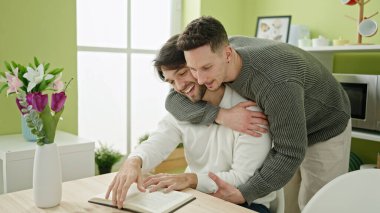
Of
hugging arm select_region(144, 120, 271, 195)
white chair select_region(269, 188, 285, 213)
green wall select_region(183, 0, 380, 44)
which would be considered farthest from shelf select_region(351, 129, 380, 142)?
hugging arm select_region(144, 120, 271, 195)

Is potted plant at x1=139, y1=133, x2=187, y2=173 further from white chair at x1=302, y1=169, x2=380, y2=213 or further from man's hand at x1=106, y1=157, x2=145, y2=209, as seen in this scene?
white chair at x1=302, y1=169, x2=380, y2=213

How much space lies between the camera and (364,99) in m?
2.37

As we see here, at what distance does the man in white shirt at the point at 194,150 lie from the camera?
4.28 ft

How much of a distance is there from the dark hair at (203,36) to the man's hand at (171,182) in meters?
0.44

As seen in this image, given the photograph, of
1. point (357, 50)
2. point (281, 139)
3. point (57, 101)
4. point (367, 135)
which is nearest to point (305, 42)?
point (357, 50)

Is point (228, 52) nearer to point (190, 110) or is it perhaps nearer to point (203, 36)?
point (203, 36)

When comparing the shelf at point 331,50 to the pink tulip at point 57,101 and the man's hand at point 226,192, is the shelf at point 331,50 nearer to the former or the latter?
the man's hand at point 226,192

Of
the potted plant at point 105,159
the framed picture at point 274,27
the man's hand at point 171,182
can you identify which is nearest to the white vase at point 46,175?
the man's hand at point 171,182

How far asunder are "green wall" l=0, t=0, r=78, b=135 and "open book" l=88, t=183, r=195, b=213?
1.41 metres

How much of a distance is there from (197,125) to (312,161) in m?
0.63

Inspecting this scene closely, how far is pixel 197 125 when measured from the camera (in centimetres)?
149

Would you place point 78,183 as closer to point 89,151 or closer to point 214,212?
point 214,212

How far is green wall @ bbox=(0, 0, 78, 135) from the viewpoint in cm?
227

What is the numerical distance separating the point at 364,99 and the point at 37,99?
2.01 metres
